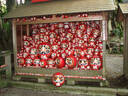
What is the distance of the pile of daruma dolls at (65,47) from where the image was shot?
5.27m

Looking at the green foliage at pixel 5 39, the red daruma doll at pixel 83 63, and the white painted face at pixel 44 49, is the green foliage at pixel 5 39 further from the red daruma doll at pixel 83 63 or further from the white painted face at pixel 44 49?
the red daruma doll at pixel 83 63

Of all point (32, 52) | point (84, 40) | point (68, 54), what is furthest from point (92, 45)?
point (32, 52)

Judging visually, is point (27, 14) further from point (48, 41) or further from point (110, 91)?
point (110, 91)

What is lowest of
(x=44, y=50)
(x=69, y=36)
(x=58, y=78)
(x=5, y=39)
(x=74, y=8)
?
(x=58, y=78)

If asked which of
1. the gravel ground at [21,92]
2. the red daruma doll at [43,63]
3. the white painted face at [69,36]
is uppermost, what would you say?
the white painted face at [69,36]

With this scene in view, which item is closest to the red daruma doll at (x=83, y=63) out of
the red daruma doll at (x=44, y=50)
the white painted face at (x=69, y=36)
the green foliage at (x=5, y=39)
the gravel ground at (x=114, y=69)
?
the white painted face at (x=69, y=36)

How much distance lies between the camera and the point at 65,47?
570cm

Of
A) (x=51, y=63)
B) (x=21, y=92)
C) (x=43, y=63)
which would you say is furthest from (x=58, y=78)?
(x=21, y=92)

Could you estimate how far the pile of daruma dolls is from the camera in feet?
17.3

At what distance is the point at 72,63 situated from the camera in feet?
17.0

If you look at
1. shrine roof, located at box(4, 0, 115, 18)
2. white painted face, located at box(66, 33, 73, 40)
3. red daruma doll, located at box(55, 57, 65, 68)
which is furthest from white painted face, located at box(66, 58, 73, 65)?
Result: shrine roof, located at box(4, 0, 115, 18)

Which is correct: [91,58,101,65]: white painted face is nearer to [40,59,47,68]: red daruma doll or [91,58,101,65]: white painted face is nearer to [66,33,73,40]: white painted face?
[66,33,73,40]: white painted face

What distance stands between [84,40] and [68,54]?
87cm

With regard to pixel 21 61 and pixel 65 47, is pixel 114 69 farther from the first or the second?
pixel 21 61
